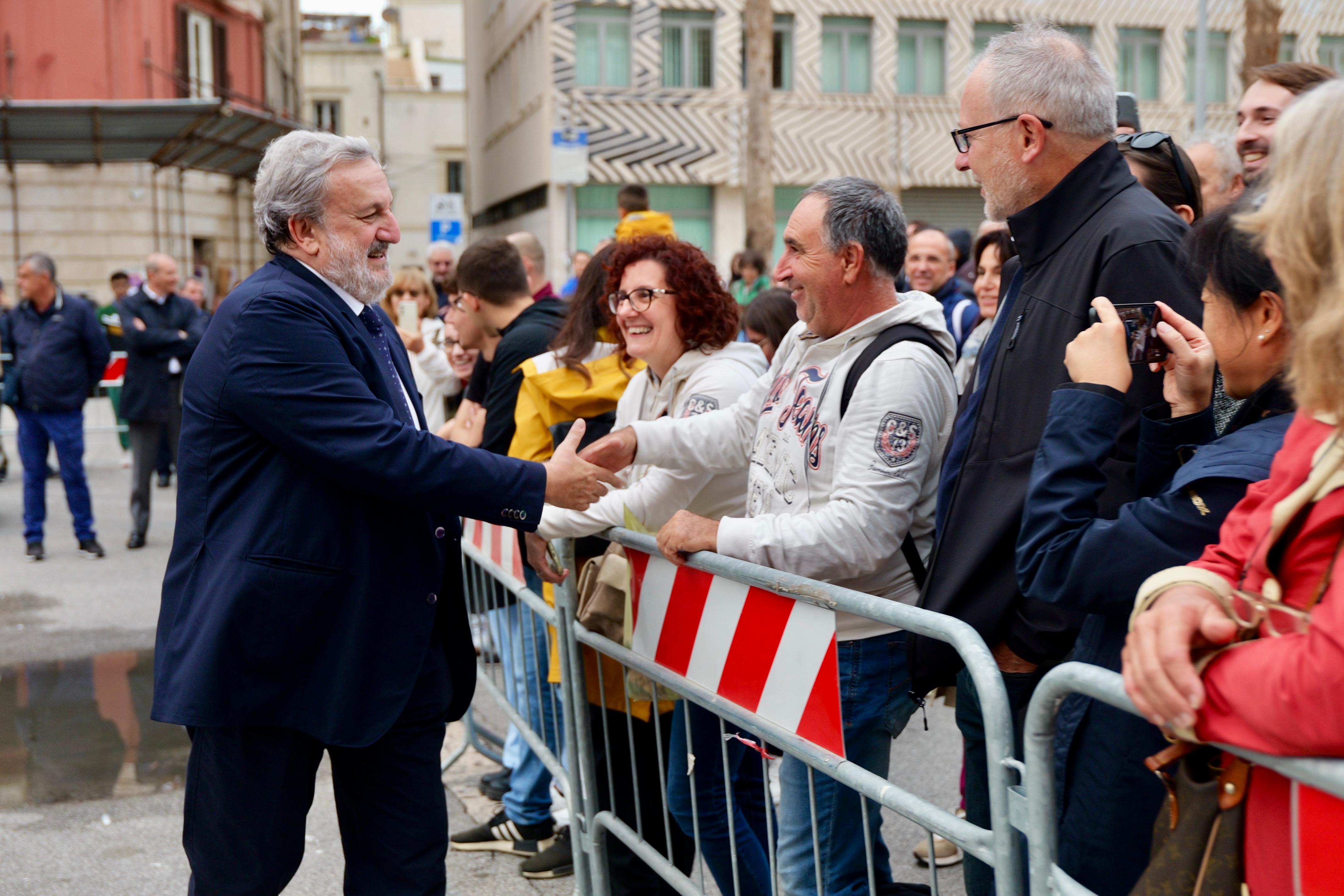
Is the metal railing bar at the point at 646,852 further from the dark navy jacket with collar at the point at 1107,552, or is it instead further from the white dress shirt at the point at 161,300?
the white dress shirt at the point at 161,300

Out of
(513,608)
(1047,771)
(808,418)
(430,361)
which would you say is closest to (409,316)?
(430,361)

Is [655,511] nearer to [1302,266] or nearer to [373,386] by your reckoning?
[373,386]

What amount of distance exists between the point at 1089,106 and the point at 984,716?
1305 mm

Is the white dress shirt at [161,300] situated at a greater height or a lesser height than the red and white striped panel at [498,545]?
greater

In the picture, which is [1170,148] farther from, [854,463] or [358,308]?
[358,308]

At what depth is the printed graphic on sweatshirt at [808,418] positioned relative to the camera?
275 cm

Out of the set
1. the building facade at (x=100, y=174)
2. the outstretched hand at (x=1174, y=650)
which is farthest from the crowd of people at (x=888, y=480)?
the building facade at (x=100, y=174)

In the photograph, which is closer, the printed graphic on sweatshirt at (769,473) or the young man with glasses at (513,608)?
the printed graphic on sweatshirt at (769,473)

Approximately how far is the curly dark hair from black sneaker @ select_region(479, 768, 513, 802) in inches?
83.5

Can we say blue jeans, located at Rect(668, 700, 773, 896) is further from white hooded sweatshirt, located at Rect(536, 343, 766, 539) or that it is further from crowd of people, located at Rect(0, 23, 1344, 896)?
white hooded sweatshirt, located at Rect(536, 343, 766, 539)

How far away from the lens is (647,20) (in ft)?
95.4

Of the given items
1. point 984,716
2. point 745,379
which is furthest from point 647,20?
point 984,716

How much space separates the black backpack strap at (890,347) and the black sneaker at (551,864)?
1831 mm

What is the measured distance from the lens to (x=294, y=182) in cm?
282
